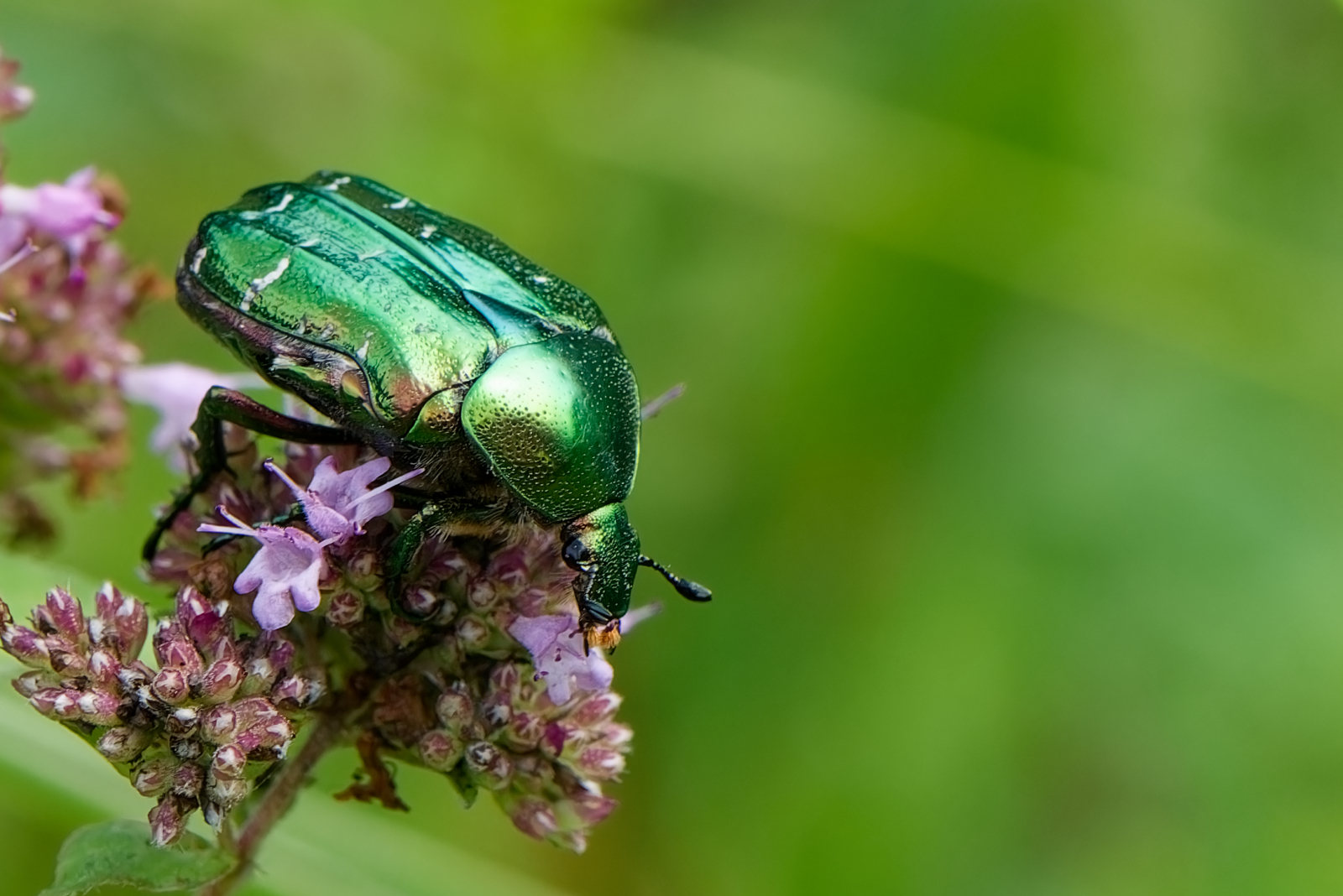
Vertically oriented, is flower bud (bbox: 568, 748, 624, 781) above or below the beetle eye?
below

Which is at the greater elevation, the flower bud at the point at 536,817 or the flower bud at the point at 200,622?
the flower bud at the point at 200,622

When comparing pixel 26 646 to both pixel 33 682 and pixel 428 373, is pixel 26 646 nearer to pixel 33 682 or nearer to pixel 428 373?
pixel 33 682

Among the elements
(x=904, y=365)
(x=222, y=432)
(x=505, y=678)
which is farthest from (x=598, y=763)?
(x=904, y=365)

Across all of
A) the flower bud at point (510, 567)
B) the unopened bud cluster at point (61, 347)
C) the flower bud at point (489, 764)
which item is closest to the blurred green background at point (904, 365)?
the unopened bud cluster at point (61, 347)

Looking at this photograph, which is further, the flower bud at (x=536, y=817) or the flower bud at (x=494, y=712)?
the flower bud at (x=536, y=817)

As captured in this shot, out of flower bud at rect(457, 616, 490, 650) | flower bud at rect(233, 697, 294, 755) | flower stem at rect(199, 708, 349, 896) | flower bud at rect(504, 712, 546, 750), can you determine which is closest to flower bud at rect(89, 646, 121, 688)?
Result: flower bud at rect(233, 697, 294, 755)

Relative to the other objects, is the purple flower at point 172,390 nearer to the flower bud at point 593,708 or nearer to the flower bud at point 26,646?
the flower bud at point 26,646

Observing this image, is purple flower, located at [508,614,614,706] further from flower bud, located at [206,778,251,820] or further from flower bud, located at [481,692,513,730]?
flower bud, located at [206,778,251,820]
